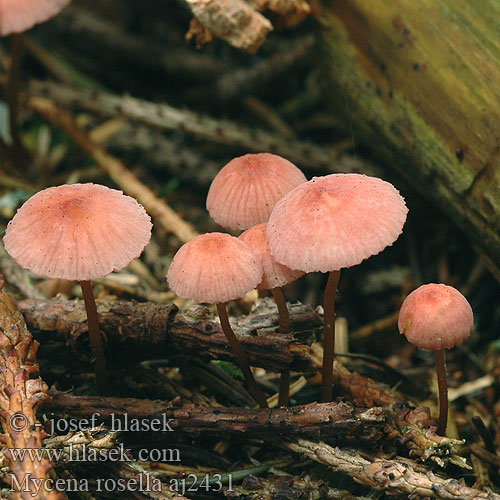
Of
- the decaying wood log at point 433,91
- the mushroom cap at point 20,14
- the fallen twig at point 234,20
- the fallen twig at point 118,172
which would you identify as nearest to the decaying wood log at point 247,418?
the decaying wood log at point 433,91

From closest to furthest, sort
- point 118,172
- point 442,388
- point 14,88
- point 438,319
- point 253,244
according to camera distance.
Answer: point 438,319 → point 253,244 → point 442,388 → point 118,172 → point 14,88

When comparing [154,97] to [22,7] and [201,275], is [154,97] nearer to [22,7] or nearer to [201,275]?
[22,7]

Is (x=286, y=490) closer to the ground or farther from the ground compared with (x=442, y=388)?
closer to the ground

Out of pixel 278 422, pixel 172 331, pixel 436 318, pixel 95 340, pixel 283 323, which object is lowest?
pixel 95 340

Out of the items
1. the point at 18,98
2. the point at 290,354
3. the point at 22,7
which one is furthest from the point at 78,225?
the point at 18,98

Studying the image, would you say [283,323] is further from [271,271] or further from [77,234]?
[77,234]

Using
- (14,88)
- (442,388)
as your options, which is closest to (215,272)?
(442,388)

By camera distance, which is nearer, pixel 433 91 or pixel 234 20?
pixel 433 91
